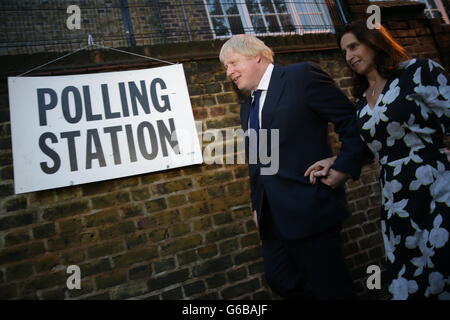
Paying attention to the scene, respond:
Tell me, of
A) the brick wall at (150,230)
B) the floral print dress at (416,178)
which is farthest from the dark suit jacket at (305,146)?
the brick wall at (150,230)

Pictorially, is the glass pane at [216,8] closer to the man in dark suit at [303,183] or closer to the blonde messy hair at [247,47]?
the blonde messy hair at [247,47]

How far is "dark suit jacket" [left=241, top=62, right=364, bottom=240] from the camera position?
51.3 inches

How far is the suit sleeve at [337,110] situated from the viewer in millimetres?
1343

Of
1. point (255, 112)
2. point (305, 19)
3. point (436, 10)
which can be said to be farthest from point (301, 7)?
point (436, 10)

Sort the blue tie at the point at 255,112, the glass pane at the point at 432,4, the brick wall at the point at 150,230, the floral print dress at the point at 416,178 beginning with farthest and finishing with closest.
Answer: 1. the glass pane at the point at 432,4
2. the brick wall at the point at 150,230
3. the blue tie at the point at 255,112
4. the floral print dress at the point at 416,178

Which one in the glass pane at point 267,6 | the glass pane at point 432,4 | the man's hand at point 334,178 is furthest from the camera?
the glass pane at point 432,4

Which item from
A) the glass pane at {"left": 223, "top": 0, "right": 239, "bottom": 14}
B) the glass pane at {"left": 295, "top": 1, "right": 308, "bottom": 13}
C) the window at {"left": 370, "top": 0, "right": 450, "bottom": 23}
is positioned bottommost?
the glass pane at {"left": 295, "top": 1, "right": 308, "bottom": 13}

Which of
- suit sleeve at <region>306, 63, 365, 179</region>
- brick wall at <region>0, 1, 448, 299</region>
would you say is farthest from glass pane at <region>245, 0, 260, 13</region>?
suit sleeve at <region>306, 63, 365, 179</region>

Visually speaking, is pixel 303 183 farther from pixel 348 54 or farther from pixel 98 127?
pixel 98 127

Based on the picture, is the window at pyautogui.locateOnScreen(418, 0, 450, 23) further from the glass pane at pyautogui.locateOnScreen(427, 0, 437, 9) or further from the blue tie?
the blue tie

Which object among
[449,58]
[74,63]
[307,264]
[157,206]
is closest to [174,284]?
[157,206]

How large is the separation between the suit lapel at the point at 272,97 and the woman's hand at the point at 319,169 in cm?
32

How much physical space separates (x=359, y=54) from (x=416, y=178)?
72cm

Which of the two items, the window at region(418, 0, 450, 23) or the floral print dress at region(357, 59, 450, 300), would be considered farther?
the window at region(418, 0, 450, 23)
